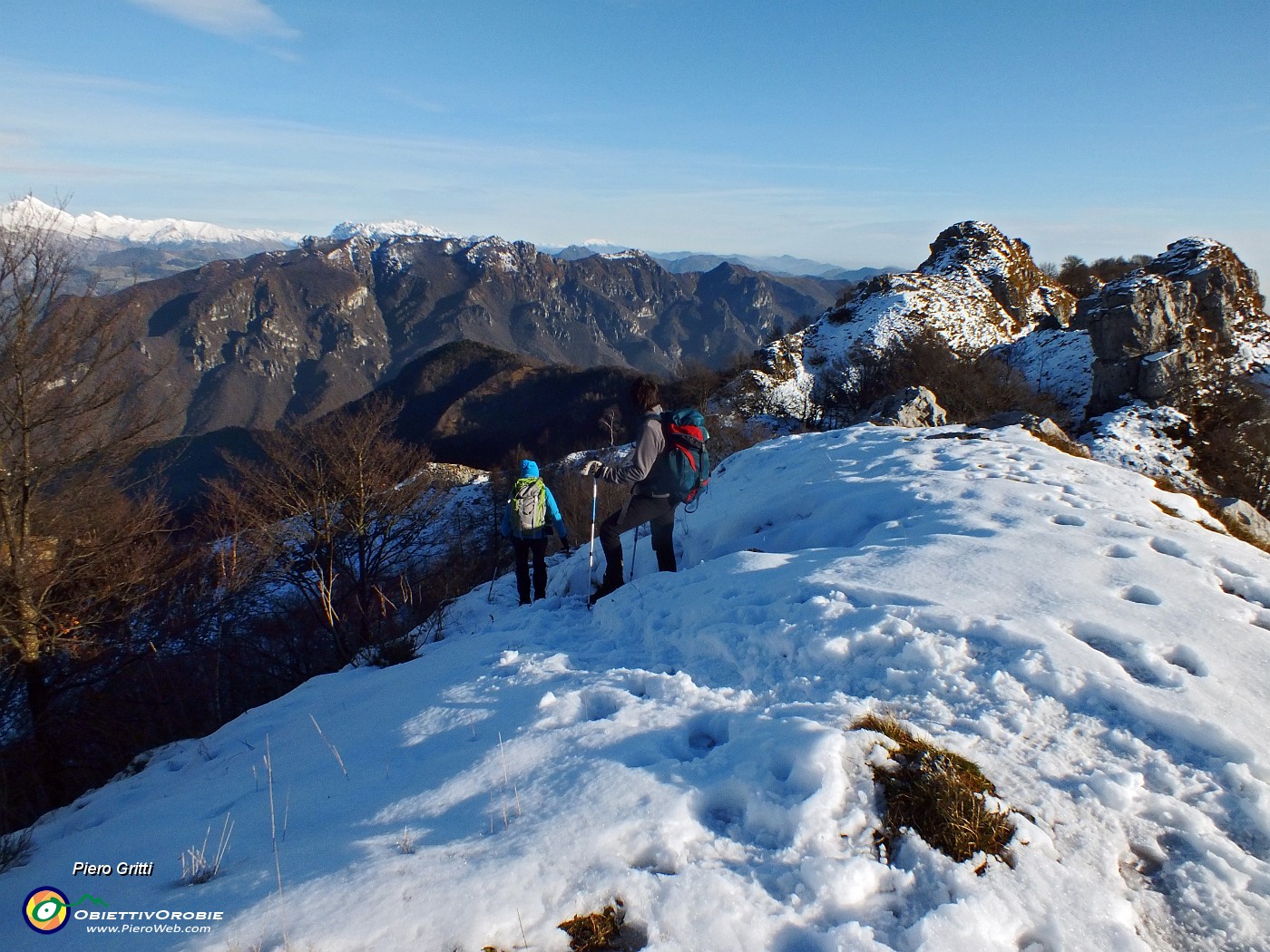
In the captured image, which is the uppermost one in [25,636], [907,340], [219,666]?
[907,340]

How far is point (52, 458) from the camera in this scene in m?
11.1

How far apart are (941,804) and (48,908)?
15.0 ft

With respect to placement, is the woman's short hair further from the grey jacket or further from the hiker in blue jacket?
the hiker in blue jacket

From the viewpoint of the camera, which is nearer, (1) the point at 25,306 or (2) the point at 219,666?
(1) the point at 25,306

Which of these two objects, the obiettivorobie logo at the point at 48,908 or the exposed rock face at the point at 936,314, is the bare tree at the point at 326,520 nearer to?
the obiettivorobie logo at the point at 48,908

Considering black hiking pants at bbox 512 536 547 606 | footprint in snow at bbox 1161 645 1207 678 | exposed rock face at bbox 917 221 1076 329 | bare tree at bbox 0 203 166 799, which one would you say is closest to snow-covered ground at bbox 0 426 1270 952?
footprint in snow at bbox 1161 645 1207 678

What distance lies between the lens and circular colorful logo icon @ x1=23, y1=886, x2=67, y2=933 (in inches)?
121

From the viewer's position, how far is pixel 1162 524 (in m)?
7.00

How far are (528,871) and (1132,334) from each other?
39837 mm

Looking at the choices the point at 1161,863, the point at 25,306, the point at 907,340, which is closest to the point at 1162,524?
the point at 1161,863

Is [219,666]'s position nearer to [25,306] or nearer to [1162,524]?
[25,306]

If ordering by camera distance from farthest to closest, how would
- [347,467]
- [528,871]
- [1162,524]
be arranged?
1. [347,467]
2. [1162,524]
3. [528,871]

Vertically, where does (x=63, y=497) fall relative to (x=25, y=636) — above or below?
above

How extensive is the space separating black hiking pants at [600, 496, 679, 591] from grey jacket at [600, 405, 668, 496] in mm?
457
